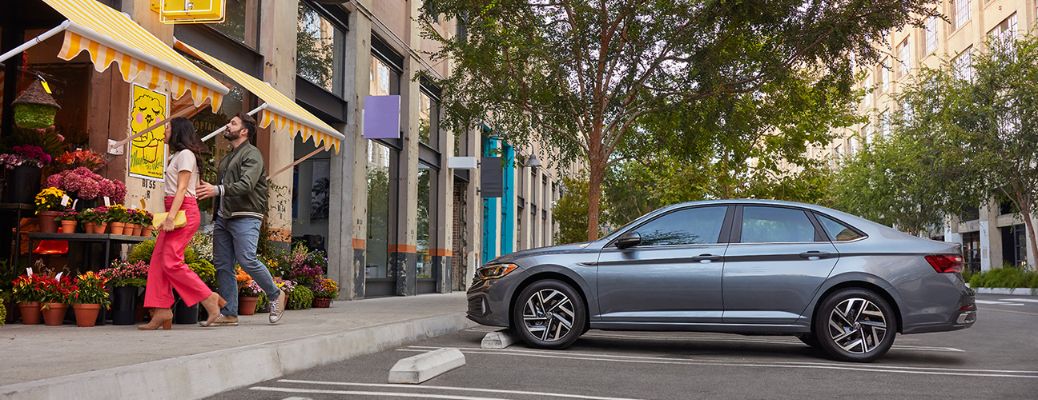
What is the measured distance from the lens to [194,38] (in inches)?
443

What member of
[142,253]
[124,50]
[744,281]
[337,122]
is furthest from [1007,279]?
[124,50]

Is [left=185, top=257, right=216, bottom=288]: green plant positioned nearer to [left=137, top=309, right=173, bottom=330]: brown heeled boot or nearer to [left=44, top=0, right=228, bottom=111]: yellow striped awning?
[left=137, top=309, right=173, bottom=330]: brown heeled boot

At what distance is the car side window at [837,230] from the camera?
329 inches

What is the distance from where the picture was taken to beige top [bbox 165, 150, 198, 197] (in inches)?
305

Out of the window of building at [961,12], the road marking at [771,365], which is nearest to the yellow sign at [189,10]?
the road marking at [771,365]

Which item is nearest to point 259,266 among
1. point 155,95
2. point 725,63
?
point 155,95

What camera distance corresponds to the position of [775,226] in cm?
855

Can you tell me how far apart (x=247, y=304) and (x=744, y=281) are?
584 cm

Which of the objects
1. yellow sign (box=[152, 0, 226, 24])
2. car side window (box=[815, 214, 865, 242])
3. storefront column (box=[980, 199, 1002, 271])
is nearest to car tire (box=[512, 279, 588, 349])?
car side window (box=[815, 214, 865, 242])

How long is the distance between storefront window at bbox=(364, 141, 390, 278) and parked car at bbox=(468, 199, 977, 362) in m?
9.02

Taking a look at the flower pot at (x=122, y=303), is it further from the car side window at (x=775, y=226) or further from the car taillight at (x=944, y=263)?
the car taillight at (x=944, y=263)

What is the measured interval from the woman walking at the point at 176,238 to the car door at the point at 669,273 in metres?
3.67

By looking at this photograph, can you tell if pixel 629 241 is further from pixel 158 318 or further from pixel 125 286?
pixel 125 286

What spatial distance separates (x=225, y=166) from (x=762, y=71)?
10.8 meters
